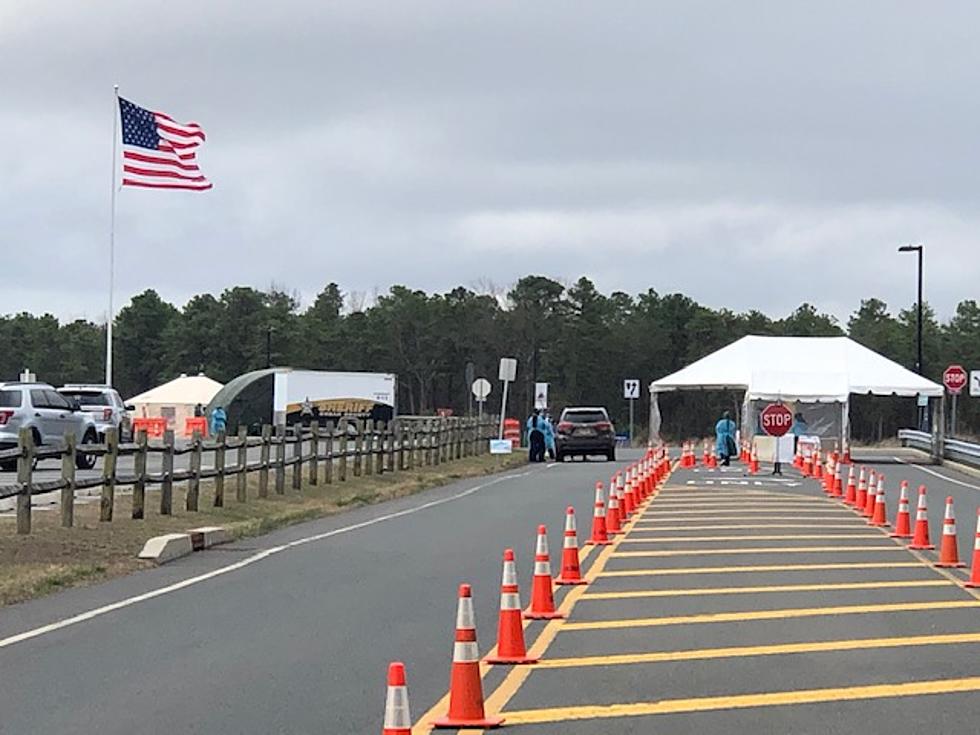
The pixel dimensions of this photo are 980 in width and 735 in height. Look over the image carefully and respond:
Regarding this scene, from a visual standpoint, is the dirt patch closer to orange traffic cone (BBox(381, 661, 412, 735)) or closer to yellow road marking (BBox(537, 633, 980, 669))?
yellow road marking (BBox(537, 633, 980, 669))

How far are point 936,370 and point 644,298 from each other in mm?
23901

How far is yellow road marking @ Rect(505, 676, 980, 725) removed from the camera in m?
8.81

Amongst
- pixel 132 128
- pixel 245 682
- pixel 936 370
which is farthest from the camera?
pixel 936 370

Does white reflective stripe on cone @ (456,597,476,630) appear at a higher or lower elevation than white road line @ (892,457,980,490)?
higher

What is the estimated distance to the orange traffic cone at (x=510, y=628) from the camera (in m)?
10.4

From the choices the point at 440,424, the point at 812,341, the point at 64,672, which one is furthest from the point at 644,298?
the point at 64,672

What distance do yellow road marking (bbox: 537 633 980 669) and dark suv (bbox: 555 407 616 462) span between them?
35024 mm

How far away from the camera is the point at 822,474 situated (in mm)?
36062

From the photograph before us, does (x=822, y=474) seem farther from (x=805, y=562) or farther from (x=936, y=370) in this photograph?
(x=936, y=370)

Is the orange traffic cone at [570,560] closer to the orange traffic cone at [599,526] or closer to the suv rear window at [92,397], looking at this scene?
the orange traffic cone at [599,526]

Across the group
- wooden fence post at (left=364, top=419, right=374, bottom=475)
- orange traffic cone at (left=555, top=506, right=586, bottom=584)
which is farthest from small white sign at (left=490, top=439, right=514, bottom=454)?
orange traffic cone at (left=555, top=506, right=586, bottom=584)

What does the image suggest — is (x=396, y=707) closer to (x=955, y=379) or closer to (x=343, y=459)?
(x=343, y=459)

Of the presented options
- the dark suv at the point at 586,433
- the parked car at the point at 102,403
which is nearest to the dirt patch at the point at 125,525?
the parked car at the point at 102,403

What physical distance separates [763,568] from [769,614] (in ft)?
11.9
